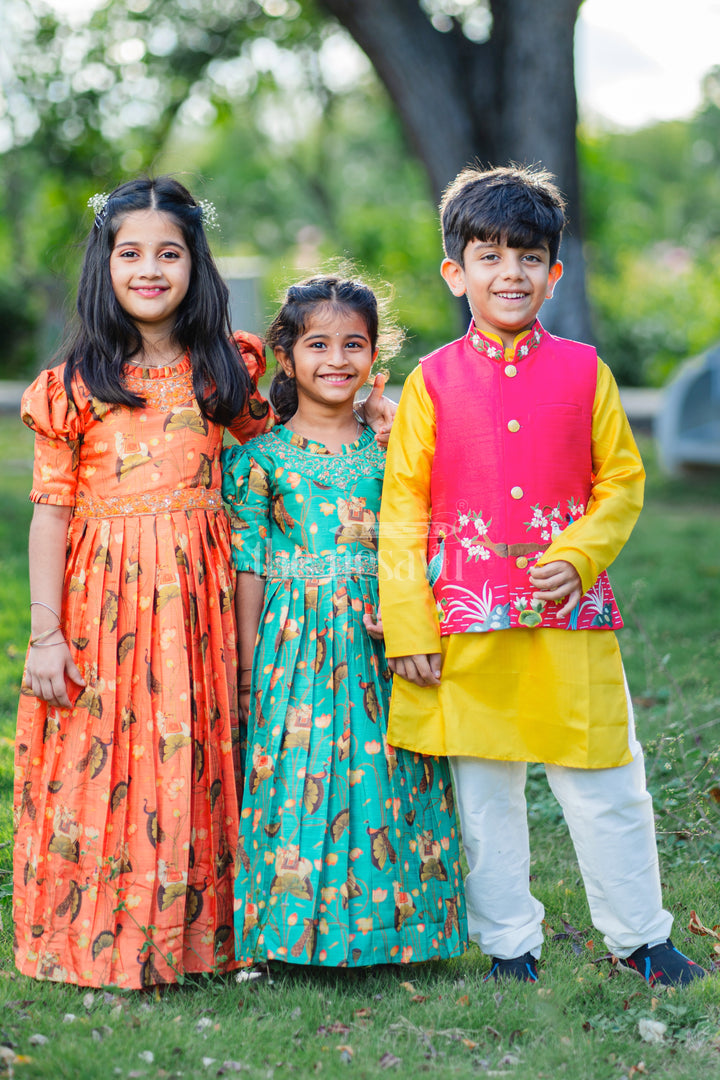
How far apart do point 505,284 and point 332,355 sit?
1.38 feet

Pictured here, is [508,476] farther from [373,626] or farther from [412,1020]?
[412,1020]

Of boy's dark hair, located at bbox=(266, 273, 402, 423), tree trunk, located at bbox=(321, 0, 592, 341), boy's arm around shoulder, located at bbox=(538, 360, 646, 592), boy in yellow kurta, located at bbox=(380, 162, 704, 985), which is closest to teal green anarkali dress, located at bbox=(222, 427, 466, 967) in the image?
boy in yellow kurta, located at bbox=(380, 162, 704, 985)

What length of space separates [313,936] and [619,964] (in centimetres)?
70

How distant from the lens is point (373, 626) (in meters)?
2.47

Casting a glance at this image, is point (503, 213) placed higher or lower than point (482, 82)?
lower

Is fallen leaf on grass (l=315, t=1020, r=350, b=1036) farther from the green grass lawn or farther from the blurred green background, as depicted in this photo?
the blurred green background

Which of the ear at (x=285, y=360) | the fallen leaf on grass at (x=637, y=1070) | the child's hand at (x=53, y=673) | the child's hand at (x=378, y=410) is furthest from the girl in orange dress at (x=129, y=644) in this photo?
the fallen leaf on grass at (x=637, y=1070)

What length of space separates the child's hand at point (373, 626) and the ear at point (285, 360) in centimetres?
61

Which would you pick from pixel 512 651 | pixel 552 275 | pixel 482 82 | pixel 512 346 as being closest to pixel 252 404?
pixel 512 346

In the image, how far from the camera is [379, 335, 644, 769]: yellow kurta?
230 cm

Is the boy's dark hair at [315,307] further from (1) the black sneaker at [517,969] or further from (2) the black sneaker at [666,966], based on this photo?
(2) the black sneaker at [666,966]

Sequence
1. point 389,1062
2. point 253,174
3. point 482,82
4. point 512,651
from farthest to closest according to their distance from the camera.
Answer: point 253,174 < point 482,82 < point 512,651 < point 389,1062

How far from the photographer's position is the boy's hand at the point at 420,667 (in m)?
2.34

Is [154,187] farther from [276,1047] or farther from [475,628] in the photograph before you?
[276,1047]
